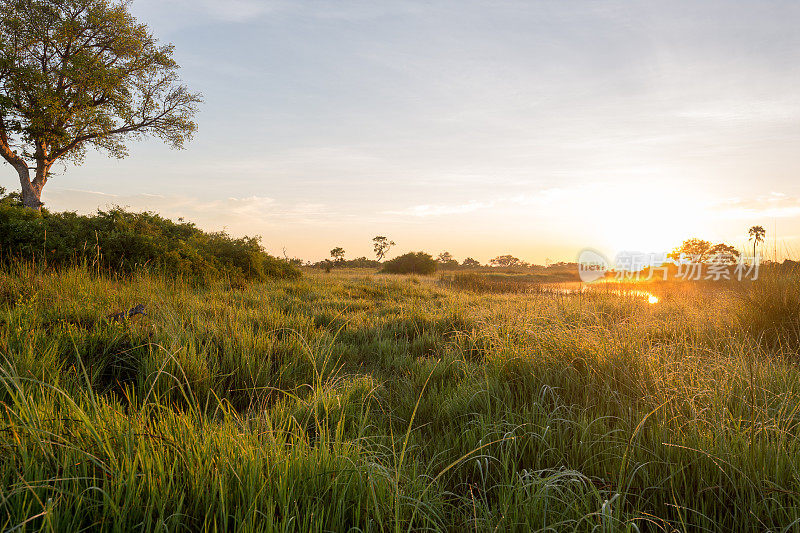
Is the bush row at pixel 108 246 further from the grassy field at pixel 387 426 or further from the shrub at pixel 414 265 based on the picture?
the shrub at pixel 414 265

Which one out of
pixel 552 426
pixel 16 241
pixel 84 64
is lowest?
pixel 552 426

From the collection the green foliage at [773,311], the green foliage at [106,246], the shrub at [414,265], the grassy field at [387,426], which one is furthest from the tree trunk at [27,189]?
the green foliage at [773,311]

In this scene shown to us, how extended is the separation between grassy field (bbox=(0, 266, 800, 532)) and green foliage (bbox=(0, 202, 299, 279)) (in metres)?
3.25

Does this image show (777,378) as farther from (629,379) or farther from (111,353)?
(111,353)

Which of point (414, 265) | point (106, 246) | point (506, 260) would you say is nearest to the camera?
point (106, 246)

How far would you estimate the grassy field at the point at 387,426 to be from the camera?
1.67m

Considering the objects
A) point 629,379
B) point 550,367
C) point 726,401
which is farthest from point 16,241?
point 726,401

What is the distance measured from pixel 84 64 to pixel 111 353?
20.8 m

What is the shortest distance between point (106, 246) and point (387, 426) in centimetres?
953

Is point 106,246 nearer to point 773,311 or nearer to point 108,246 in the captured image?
point 108,246

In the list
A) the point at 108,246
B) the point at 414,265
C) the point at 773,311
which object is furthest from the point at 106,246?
the point at 414,265

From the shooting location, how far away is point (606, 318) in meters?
6.79

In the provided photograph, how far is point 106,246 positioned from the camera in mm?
9648

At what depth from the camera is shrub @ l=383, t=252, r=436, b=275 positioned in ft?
102
